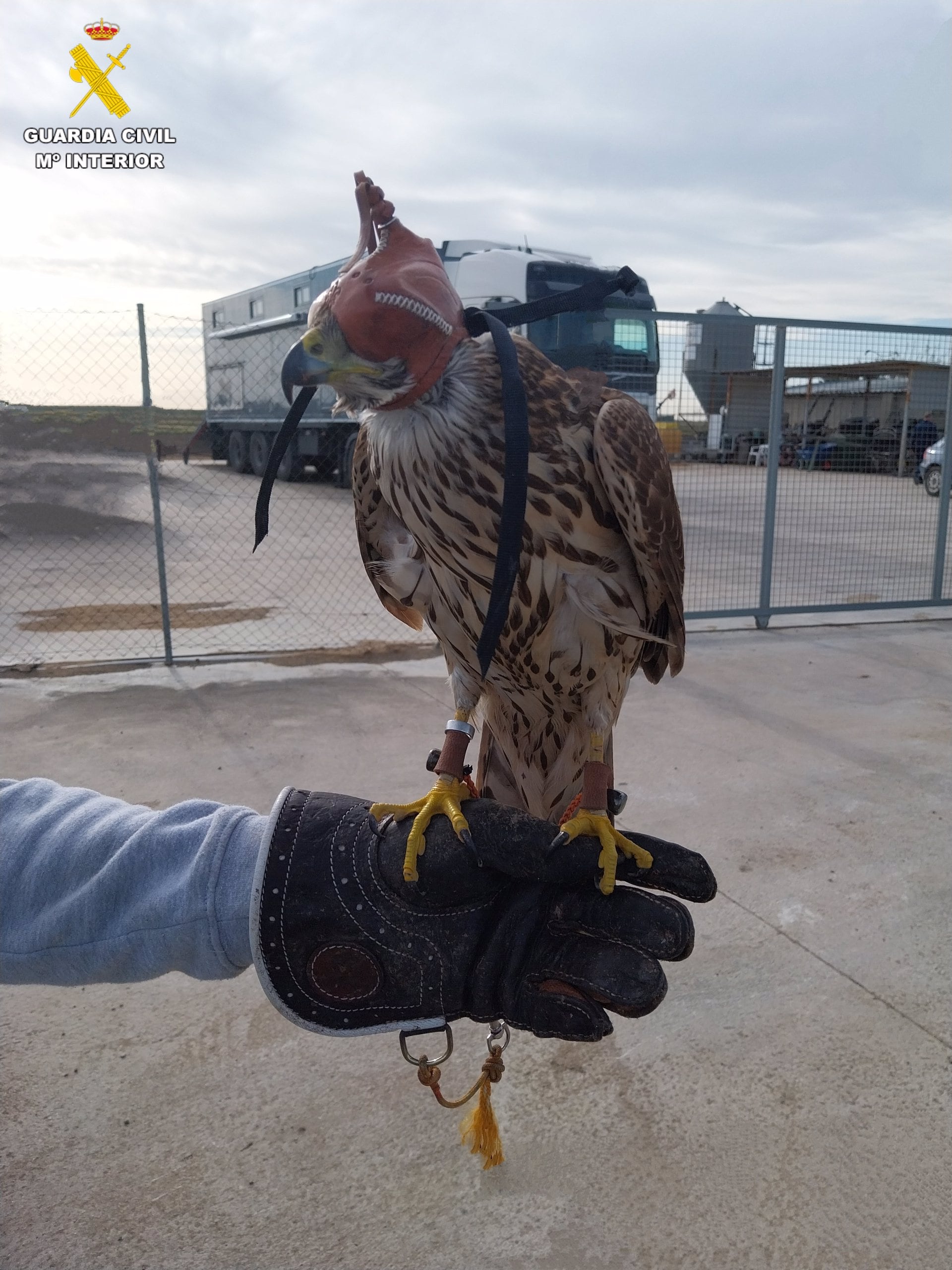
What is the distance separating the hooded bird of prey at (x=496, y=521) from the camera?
1.31 m

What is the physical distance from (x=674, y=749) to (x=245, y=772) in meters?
1.94

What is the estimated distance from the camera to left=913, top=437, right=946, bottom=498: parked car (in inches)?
282

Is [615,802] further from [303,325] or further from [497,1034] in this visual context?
[303,325]

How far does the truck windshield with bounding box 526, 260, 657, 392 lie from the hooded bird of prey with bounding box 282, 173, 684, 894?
406cm

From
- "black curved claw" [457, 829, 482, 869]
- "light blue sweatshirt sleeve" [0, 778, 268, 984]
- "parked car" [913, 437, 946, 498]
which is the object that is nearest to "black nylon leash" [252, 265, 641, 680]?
"black curved claw" [457, 829, 482, 869]

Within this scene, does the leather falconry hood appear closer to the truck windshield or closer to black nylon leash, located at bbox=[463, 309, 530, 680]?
black nylon leash, located at bbox=[463, 309, 530, 680]

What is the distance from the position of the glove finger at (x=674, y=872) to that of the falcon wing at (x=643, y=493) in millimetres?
454

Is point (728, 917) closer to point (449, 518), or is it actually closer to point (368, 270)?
point (449, 518)

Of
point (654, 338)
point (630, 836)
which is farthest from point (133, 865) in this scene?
point (654, 338)

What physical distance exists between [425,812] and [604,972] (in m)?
0.41

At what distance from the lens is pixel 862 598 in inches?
311

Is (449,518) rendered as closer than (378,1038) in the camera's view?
Yes

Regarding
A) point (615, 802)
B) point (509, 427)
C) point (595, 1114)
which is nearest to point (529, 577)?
point (509, 427)

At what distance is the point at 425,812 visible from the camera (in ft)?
5.29
